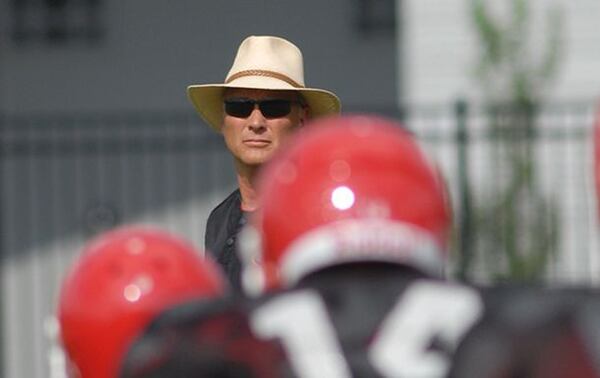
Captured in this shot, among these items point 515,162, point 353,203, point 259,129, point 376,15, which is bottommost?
point 515,162

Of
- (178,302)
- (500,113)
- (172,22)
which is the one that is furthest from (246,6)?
(178,302)

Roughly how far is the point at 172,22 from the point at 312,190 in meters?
13.3

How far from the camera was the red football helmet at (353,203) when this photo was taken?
2895mm

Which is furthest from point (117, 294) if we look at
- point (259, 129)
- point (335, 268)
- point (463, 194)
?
point (463, 194)

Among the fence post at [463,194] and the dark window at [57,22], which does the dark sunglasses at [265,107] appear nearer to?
the fence post at [463,194]

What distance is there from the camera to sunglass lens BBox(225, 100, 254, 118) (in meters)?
6.00

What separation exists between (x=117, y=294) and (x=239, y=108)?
2.89 metres

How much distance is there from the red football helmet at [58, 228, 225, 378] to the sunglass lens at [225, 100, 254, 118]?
2.69 m

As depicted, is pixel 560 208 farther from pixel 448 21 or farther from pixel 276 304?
pixel 276 304

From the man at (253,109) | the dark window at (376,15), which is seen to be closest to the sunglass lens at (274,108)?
the man at (253,109)

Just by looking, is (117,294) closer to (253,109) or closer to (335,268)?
(335,268)

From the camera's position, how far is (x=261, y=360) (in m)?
2.82

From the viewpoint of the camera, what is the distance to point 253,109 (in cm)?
600

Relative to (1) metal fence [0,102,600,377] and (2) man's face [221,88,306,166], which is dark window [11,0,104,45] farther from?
(2) man's face [221,88,306,166]
